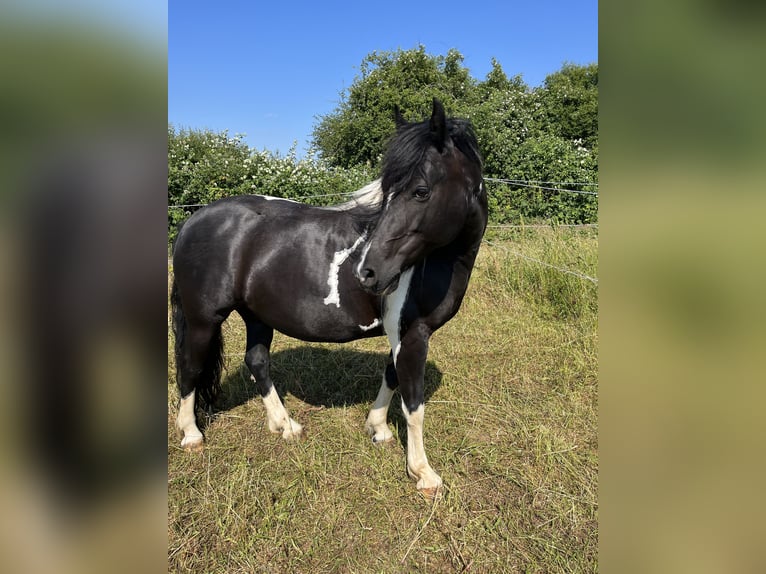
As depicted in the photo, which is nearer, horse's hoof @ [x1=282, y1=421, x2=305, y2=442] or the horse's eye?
the horse's eye

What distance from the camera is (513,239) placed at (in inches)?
324

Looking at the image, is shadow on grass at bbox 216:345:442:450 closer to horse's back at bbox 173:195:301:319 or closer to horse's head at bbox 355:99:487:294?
horse's back at bbox 173:195:301:319

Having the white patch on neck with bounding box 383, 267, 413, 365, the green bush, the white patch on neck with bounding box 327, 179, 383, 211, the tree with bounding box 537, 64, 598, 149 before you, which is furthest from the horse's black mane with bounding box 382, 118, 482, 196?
the tree with bounding box 537, 64, 598, 149

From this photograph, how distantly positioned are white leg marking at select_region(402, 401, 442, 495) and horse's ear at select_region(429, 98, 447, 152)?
1.48 meters

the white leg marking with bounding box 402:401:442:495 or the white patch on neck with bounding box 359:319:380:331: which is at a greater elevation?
the white patch on neck with bounding box 359:319:380:331

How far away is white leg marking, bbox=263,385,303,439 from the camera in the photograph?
3.19m

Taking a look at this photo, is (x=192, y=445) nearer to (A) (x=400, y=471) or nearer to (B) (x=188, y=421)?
(B) (x=188, y=421)

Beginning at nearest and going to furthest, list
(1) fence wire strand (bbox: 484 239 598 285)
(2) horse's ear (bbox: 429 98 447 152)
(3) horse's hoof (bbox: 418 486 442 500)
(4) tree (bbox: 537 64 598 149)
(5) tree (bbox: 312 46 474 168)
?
(2) horse's ear (bbox: 429 98 447 152) → (3) horse's hoof (bbox: 418 486 442 500) → (1) fence wire strand (bbox: 484 239 598 285) → (5) tree (bbox: 312 46 474 168) → (4) tree (bbox: 537 64 598 149)

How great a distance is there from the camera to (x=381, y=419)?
318cm

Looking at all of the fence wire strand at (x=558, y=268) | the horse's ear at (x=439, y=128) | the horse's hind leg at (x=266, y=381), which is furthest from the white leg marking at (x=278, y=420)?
the fence wire strand at (x=558, y=268)

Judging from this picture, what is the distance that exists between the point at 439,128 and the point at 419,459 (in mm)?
1862

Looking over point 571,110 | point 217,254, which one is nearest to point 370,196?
point 217,254
